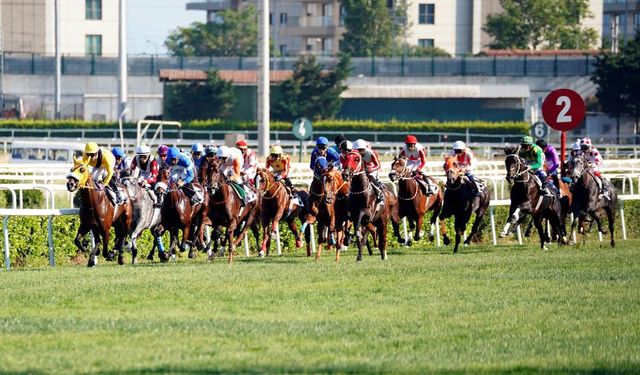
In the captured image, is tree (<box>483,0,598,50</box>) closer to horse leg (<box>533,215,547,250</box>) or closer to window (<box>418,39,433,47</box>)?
window (<box>418,39,433,47</box>)

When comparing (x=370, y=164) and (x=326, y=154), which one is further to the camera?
(x=370, y=164)

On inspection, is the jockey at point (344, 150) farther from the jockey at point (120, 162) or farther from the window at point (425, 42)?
the window at point (425, 42)

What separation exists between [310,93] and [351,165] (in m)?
45.8

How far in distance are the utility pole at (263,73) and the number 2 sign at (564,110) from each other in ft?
46.8

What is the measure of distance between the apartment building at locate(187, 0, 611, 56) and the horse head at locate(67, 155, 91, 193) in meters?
64.0

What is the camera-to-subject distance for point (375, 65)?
72.2 meters

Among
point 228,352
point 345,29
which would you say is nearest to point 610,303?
point 228,352

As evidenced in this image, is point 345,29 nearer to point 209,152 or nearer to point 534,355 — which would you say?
point 209,152

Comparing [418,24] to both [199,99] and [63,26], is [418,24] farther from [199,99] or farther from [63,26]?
[199,99]

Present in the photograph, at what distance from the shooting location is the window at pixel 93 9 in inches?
3376

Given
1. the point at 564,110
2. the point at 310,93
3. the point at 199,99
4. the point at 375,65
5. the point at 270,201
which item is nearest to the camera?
the point at 564,110

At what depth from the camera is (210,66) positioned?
7488cm

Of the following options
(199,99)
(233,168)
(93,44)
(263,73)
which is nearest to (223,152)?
(233,168)

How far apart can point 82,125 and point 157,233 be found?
41.2 meters
